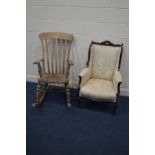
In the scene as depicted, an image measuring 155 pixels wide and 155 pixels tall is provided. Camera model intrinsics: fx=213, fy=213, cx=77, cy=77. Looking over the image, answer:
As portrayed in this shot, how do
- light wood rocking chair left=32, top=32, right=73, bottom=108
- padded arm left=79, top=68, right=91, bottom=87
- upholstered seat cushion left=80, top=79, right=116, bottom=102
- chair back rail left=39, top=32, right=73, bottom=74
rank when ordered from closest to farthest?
upholstered seat cushion left=80, top=79, right=116, bottom=102, padded arm left=79, top=68, right=91, bottom=87, light wood rocking chair left=32, top=32, right=73, bottom=108, chair back rail left=39, top=32, right=73, bottom=74

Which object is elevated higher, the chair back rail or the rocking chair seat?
the chair back rail

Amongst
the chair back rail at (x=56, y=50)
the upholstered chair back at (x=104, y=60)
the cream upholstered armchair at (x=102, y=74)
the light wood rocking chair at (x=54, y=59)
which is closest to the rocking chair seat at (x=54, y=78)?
the light wood rocking chair at (x=54, y=59)

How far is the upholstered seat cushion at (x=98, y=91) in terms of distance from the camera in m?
2.90

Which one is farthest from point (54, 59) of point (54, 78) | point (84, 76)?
point (84, 76)

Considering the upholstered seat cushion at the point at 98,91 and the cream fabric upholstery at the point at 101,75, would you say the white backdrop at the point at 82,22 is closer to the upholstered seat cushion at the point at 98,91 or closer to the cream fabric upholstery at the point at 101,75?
the cream fabric upholstery at the point at 101,75

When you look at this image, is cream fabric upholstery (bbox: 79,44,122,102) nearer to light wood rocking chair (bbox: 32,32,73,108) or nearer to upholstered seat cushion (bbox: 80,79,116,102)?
upholstered seat cushion (bbox: 80,79,116,102)

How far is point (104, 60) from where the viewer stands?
3.27 m

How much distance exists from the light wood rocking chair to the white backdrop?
0.65 feet

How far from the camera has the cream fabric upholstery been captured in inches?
116

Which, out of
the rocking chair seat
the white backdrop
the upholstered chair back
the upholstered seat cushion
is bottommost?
the upholstered seat cushion

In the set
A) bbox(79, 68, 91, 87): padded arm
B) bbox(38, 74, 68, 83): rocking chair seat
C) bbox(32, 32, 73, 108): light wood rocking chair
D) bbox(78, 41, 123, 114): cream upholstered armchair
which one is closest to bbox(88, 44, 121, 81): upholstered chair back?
bbox(78, 41, 123, 114): cream upholstered armchair

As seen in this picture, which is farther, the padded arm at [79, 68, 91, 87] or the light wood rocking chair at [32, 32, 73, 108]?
the light wood rocking chair at [32, 32, 73, 108]
